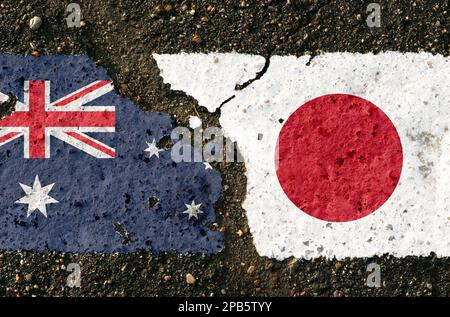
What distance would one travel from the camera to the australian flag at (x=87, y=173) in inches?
117

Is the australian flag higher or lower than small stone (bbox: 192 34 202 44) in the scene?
lower

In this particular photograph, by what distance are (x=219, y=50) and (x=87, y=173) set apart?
3.55 feet

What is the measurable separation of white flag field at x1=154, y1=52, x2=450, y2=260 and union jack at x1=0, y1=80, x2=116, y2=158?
0.46m

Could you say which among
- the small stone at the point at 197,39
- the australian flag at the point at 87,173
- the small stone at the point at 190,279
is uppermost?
the small stone at the point at 197,39

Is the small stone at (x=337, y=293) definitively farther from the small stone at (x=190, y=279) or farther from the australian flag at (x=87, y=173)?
the small stone at (x=190, y=279)

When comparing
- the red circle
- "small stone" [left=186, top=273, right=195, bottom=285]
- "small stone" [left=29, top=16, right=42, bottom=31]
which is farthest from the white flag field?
"small stone" [left=29, top=16, right=42, bottom=31]

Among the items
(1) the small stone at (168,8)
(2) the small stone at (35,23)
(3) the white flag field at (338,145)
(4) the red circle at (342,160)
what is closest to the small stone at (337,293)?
(3) the white flag field at (338,145)

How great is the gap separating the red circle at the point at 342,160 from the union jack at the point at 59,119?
109 cm

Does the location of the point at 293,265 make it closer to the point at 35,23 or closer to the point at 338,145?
the point at 338,145

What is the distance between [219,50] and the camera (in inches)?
116

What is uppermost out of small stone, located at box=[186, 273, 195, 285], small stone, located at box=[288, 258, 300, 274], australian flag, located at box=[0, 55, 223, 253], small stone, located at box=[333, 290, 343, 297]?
australian flag, located at box=[0, 55, 223, 253]

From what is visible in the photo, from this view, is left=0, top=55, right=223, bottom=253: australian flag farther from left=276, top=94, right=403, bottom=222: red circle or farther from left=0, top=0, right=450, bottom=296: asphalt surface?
left=276, top=94, right=403, bottom=222: red circle

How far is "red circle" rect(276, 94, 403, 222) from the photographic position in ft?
9.59
